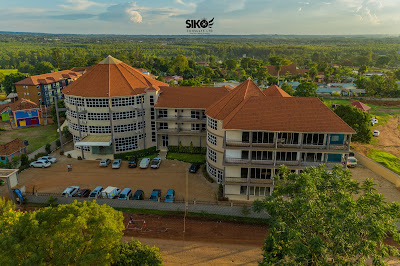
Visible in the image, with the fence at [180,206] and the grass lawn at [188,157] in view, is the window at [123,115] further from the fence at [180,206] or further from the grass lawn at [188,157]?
the fence at [180,206]

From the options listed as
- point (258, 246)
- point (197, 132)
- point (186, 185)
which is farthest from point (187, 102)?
point (258, 246)

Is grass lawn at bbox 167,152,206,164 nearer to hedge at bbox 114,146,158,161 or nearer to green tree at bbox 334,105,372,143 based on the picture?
hedge at bbox 114,146,158,161

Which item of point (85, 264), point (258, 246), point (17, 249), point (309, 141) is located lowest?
point (258, 246)

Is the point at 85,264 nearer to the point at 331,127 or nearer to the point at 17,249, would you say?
the point at 17,249

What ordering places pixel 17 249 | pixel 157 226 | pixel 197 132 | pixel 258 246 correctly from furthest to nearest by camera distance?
pixel 197 132 → pixel 157 226 → pixel 258 246 → pixel 17 249

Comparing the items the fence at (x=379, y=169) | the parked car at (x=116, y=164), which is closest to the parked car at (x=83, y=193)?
the parked car at (x=116, y=164)

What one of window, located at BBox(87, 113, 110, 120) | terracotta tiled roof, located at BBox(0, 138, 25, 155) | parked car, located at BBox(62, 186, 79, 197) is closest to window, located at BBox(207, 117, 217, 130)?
window, located at BBox(87, 113, 110, 120)
